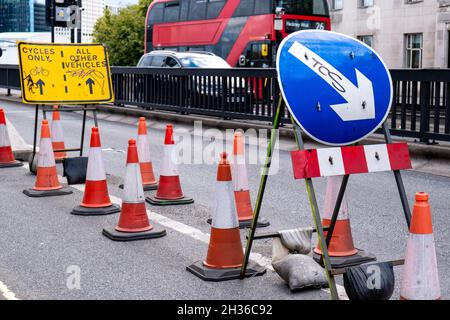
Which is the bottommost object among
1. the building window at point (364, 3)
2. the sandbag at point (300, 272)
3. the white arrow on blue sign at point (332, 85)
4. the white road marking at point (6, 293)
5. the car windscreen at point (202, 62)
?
the white road marking at point (6, 293)

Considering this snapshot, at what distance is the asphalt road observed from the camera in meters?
4.79

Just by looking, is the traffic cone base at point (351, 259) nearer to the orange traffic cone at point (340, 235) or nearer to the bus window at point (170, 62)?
the orange traffic cone at point (340, 235)

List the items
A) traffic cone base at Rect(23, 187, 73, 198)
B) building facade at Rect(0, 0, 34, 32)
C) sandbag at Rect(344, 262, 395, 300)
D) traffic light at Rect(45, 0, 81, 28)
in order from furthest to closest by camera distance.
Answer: building facade at Rect(0, 0, 34, 32) < traffic light at Rect(45, 0, 81, 28) < traffic cone base at Rect(23, 187, 73, 198) < sandbag at Rect(344, 262, 395, 300)

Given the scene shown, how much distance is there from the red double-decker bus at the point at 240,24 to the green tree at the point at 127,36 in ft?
189

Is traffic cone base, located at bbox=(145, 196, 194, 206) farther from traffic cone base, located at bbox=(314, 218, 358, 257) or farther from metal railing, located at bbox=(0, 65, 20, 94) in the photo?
metal railing, located at bbox=(0, 65, 20, 94)

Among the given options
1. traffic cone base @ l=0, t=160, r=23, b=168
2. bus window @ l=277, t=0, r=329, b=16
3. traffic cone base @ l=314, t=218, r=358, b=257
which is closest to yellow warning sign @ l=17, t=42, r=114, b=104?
traffic cone base @ l=0, t=160, r=23, b=168

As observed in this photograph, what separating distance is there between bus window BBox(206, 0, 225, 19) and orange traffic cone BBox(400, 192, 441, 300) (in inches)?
981

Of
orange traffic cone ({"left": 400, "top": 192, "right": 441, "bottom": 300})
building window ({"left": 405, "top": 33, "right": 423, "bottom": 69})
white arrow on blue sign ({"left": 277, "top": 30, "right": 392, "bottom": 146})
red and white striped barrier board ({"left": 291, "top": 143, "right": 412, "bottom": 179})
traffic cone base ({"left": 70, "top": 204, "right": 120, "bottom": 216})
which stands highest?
building window ({"left": 405, "top": 33, "right": 423, "bottom": 69})

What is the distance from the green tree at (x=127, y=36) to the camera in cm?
8775

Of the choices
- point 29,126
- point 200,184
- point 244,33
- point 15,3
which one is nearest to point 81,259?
point 200,184

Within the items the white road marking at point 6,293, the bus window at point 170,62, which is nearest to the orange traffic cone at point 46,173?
the white road marking at point 6,293

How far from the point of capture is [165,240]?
6.18 meters

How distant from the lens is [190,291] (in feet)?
15.6

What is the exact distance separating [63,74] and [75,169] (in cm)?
165
